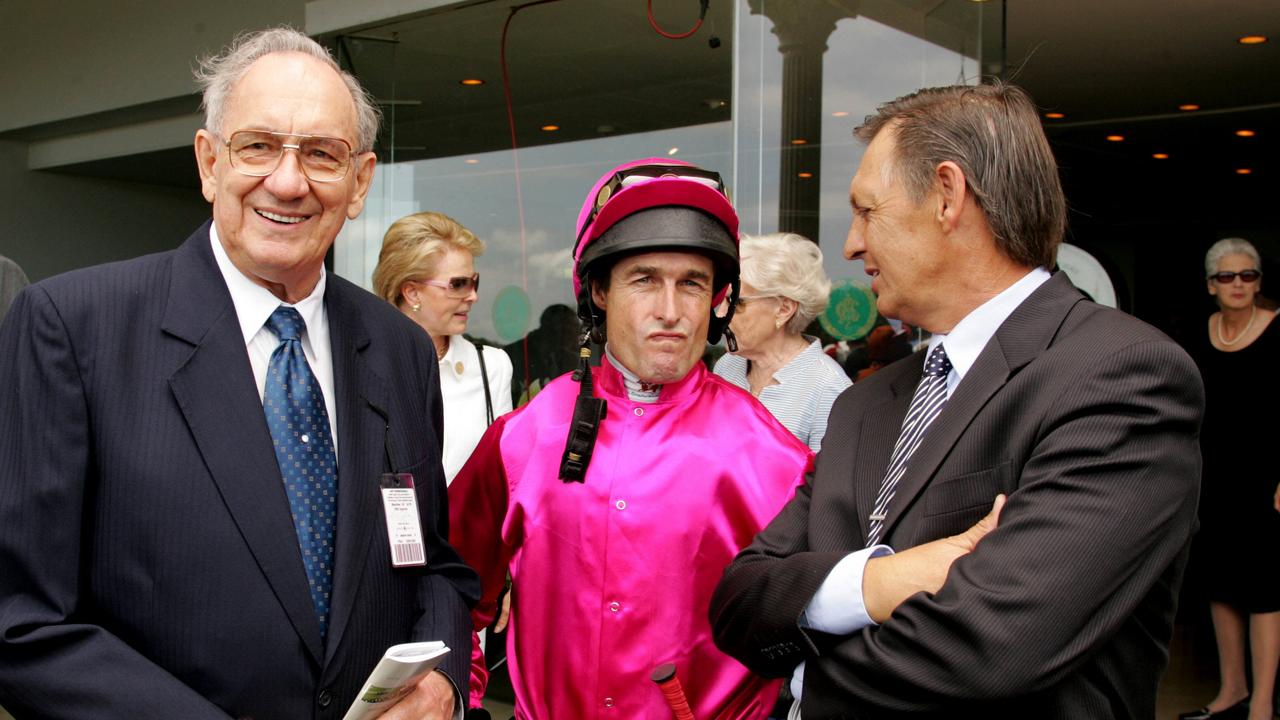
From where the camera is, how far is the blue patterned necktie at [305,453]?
5.81 feet

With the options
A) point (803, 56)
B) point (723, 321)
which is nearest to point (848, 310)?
point (803, 56)

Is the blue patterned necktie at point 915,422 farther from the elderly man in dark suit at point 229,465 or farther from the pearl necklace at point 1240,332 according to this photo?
the pearl necklace at point 1240,332

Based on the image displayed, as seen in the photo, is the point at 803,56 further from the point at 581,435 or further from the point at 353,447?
the point at 353,447

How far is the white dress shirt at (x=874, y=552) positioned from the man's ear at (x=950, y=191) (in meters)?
0.15

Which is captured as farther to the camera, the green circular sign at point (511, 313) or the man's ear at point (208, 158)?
the green circular sign at point (511, 313)

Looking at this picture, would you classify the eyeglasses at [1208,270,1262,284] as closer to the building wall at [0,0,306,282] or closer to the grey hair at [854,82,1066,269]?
the grey hair at [854,82,1066,269]

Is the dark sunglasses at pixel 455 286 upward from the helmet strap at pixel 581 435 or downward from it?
upward

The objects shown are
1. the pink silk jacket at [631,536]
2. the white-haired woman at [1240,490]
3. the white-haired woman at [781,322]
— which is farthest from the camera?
the white-haired woman at [1240,490]

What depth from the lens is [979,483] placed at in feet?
5.42

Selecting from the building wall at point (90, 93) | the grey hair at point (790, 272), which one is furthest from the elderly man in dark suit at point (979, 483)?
the building wall at point (90, 93)

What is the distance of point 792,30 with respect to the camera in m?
4.50

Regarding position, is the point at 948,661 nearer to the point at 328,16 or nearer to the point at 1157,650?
the point at 1157,650

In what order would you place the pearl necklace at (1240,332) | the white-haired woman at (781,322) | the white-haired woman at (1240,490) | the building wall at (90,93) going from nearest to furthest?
1. the white-haired woman at (781,322)
2. the white-haired woman at (1240,490)
3. the pearl necklace at (1240,332)
4. the building wall at (90,93)

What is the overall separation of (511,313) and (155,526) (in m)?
4.22
